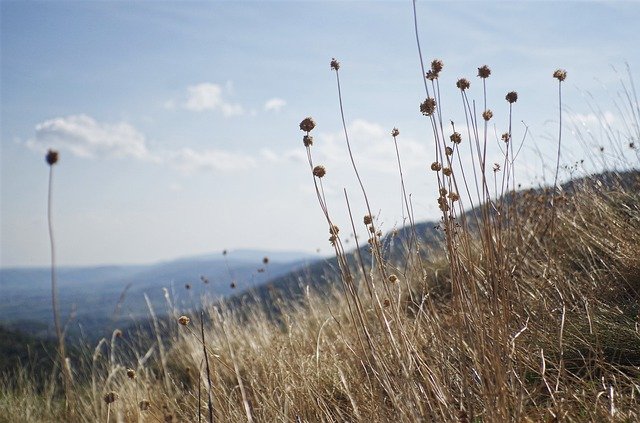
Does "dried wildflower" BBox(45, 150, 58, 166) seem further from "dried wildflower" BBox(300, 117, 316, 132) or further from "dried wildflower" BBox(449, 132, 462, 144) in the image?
"dried wildflower" BBox(449, 132, 462, 144)

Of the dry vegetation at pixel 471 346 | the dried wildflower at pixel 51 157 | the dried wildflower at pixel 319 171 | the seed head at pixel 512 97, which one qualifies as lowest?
the dry vegetation at pixel 471 346

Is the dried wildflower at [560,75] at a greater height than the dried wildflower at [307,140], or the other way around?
the dried wildflower at [560,75]

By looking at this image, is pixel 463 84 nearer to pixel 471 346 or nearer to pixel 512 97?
pixel 512 97

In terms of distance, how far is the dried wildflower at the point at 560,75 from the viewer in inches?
79.0

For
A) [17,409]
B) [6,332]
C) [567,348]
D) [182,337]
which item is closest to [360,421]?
[567,348]

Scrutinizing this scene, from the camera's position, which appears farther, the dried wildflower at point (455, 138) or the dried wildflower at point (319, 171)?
the dried wildflower at point (455, 138)

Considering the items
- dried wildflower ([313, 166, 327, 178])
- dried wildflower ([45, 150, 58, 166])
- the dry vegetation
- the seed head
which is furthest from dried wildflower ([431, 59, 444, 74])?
dried wildflower ([45, 150, 58, 166])

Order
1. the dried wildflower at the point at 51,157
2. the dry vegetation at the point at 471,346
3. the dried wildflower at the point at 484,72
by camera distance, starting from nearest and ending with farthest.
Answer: the dried wildflower at the point at 51,157
the dry vegetation at the point at 471,346
the dried wildflower at the point at 484,72

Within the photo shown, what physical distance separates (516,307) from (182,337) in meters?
4.08

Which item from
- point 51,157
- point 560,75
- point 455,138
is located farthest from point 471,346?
point 51,157

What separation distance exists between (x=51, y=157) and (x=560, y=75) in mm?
1837

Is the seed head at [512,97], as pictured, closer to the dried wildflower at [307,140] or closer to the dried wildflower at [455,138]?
the dried wildflower at [455,138]

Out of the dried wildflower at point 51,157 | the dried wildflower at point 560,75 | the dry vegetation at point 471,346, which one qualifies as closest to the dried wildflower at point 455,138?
the dry vegetation at point 471,346

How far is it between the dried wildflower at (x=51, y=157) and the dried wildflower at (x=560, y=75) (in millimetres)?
1827
